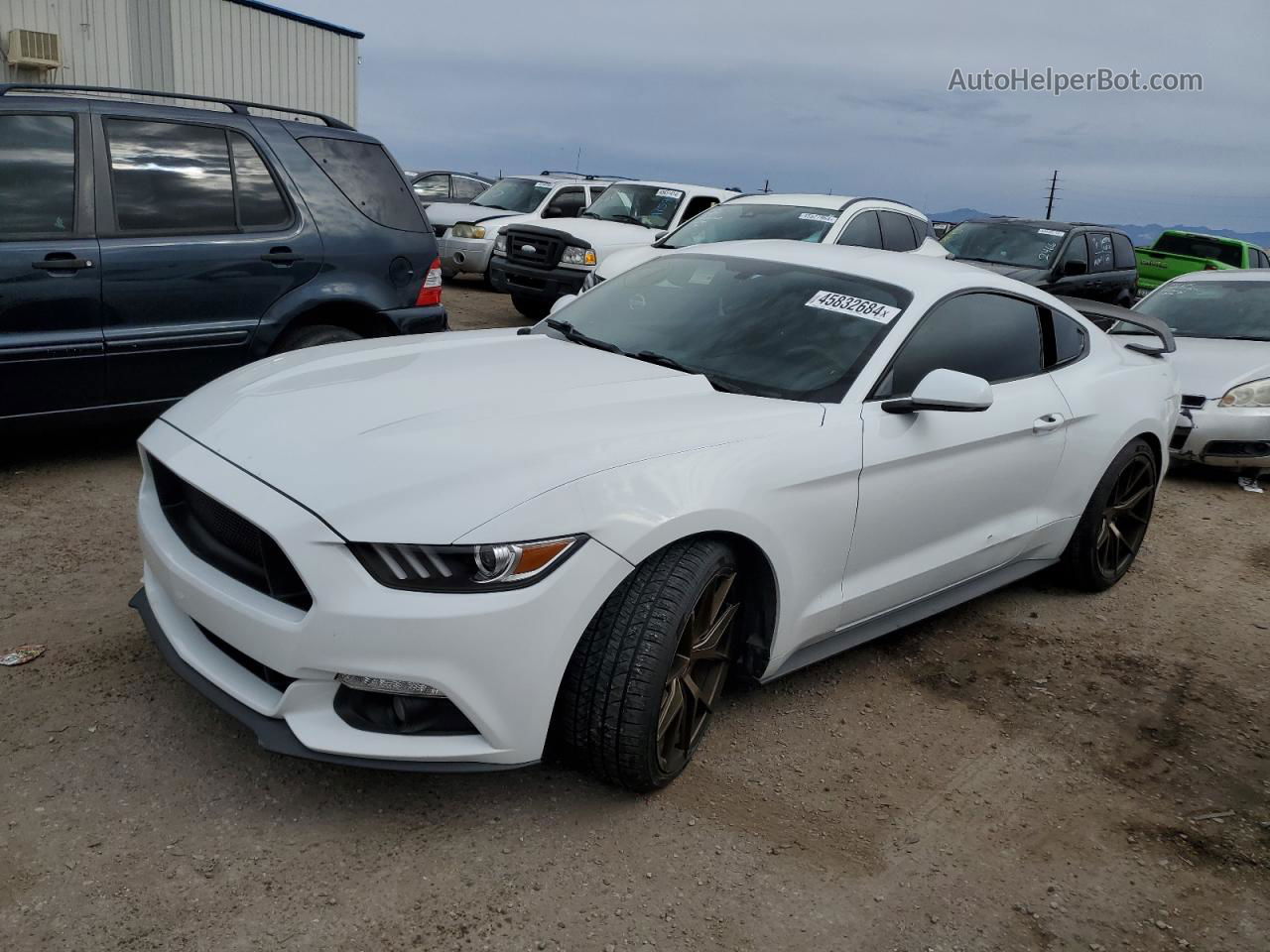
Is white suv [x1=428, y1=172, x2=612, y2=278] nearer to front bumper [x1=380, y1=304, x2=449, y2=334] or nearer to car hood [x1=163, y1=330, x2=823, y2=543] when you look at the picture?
front bumper [x1=380, y1=304, x2=449, y2=334]

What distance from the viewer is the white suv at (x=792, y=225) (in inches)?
372

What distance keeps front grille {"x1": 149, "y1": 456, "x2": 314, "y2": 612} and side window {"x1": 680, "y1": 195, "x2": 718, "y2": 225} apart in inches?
380

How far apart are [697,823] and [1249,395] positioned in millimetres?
6161

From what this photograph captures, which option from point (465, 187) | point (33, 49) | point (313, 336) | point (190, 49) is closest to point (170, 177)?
point (313, 336)

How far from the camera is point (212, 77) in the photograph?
17219 millimetres

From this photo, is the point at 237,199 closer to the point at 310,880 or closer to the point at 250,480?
the point at 250,480

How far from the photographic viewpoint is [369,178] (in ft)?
19.7

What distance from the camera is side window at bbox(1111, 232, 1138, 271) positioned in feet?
41.3

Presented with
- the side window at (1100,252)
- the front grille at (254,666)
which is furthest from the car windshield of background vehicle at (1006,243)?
the front grille at (254,666)

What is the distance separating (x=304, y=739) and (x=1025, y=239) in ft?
36.8

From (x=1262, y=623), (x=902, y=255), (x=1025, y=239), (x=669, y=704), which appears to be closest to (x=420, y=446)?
(x=669, y=704)

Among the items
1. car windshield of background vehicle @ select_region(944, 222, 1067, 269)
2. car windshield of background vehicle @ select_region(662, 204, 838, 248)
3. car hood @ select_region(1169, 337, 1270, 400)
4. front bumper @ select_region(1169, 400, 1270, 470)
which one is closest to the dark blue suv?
car windshield of background vehicle @ select_region(662, 204, 838, 248)

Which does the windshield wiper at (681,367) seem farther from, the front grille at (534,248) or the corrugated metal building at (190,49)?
the corrugated metal building at (190,49)

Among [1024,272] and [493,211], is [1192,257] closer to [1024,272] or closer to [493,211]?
[1024,272]
